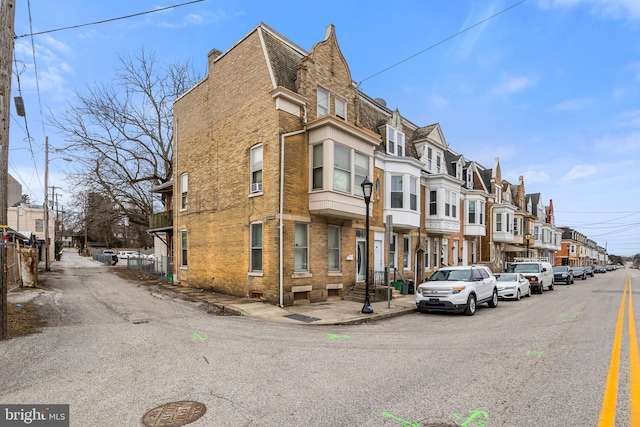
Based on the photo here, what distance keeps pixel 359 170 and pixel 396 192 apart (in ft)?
14.0

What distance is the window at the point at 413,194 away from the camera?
20.1 meters

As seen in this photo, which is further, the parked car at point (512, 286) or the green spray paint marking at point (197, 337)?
the parked car at point (512, 286)

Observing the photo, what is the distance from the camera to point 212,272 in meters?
17.0

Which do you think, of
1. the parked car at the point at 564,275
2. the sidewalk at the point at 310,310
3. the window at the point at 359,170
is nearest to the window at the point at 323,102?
the window at the point at 359,170

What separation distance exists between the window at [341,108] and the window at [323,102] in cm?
80

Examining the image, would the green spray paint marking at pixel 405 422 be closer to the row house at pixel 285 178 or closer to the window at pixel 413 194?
the row house at pixel 285 178

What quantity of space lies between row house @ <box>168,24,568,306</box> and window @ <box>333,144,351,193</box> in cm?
6

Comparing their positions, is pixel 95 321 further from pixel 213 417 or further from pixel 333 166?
pixel 333 166

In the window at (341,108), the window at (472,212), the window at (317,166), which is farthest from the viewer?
the window at (472,212)

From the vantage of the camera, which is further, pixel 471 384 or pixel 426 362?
pixel 426 362

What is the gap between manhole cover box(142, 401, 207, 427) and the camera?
4.13m

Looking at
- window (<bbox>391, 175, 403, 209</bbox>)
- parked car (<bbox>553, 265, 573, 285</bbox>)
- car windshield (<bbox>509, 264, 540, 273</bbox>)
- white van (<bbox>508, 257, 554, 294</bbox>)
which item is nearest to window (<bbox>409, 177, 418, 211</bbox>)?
window (<bbox>391, 175, 403, 209</bbox>)

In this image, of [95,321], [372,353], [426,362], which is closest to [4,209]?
[95,321]

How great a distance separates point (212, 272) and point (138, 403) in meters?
12.6
